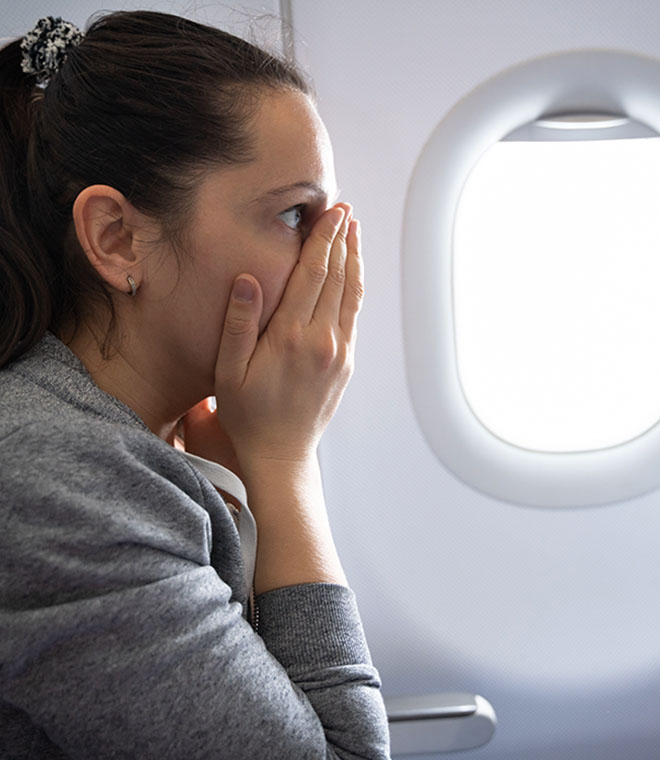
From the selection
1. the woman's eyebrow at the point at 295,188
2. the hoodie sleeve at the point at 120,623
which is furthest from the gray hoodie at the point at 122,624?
the woman's eyebrow at the point at 295,188

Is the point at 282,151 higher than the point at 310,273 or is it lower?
higher

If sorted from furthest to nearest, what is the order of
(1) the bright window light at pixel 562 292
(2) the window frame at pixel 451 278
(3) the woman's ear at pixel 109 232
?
(1) the bright window light at pixel 562 292, (2) the window frame at pixel 451 278, (3) the woman's ear at pixel 109 232

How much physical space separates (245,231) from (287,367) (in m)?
0.17

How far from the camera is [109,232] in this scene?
1.04m

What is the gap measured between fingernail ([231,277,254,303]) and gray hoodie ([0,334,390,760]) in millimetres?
220

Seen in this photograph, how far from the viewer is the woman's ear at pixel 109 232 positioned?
1010 millimetres

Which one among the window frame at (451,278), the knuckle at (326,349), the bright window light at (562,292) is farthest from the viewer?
the bright window light at (562,292)

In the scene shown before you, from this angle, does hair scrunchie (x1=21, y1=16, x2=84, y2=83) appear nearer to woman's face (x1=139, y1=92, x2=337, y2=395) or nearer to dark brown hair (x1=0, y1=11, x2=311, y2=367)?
dark brown hair (x1=0, y1=11, x2=311, y2=367)

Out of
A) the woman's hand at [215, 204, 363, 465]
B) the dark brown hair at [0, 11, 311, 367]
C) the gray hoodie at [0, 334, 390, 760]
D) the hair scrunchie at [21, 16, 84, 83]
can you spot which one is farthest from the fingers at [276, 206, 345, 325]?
the hair scrunchie at [21, 16, 84, 83]

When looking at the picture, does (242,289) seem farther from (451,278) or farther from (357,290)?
(451,278)

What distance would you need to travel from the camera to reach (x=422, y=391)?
4.73ft

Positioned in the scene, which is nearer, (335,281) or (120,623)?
(120,623)

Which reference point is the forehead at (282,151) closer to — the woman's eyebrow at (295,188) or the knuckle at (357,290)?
the woman's eyebrow at (295,188)

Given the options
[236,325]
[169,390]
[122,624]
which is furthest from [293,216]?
[122,624]
